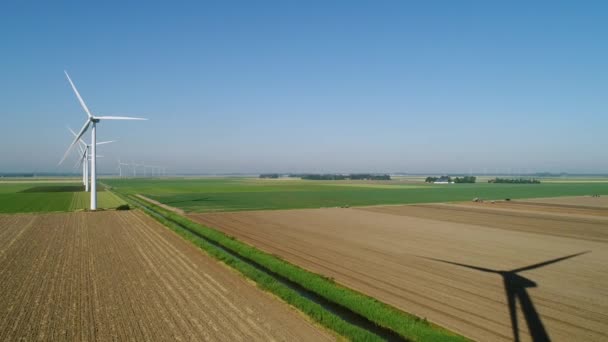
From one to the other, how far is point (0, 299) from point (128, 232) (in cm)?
1837

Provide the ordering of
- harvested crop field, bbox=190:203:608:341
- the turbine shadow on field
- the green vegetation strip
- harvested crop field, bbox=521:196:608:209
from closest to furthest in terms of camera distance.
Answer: the turbine shadow on field < the green vegetation strip < harvested crop field, bbox=190:203:608:341 < harvested crop field, bbox=521:196:608:209

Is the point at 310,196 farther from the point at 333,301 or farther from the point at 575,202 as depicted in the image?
the point at 333,301

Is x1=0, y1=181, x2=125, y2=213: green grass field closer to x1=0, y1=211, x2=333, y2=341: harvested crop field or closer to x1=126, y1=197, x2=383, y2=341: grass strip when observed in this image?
x1=0, y1=211, x2=333, y2=341: harvested crop field

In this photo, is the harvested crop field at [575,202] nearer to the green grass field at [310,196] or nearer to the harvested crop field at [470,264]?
the green grass field at [310,196]

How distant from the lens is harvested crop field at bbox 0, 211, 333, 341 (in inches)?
477

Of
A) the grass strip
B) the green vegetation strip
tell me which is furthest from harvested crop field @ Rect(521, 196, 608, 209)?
the grass strip

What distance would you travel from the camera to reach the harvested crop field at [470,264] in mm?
13250

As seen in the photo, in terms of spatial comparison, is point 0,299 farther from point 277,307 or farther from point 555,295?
point 555,295

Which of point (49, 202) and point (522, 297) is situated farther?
point (49, 202)

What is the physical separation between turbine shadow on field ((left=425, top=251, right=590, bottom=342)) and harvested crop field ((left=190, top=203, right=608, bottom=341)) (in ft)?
0.12

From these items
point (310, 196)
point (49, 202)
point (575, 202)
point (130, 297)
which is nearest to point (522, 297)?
point (130, 297)

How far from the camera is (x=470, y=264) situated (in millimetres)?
21172

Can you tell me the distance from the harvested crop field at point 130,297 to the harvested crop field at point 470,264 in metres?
4.82

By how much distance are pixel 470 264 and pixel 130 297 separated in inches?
660
